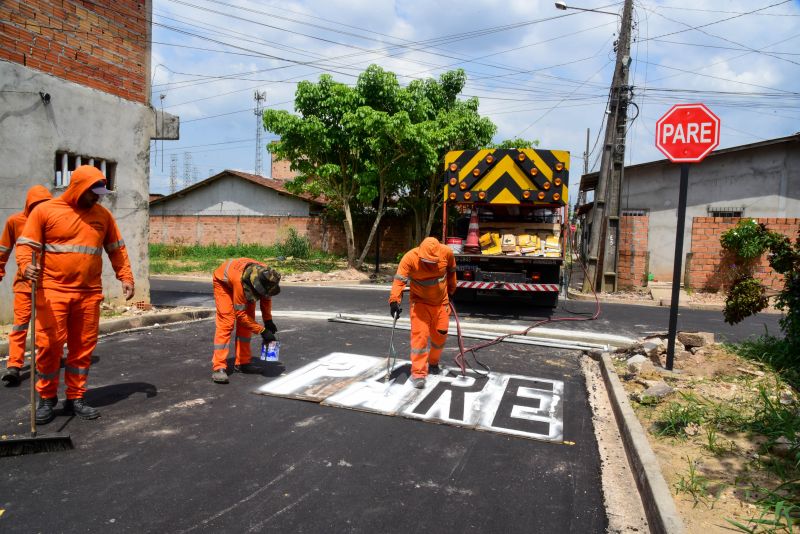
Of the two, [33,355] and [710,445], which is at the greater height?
[33,355]

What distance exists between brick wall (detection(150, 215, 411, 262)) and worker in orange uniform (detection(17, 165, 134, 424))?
66.0ft

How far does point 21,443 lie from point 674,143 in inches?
251

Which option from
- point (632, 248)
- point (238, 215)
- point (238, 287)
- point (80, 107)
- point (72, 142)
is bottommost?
point (238, 287)

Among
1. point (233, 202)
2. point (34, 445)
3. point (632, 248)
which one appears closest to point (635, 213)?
point (632, 248)

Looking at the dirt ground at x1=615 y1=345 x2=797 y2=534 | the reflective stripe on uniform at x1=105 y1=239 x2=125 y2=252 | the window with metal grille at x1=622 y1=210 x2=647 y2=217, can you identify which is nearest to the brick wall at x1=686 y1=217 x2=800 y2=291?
the window with metal grille at x1=622 y1=210 x2=647 y2=217

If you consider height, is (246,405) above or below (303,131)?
below

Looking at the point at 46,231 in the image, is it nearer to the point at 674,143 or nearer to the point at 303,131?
the point at 674,143

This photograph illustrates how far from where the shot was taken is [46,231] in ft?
14.1

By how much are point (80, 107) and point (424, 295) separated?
20.2 ft

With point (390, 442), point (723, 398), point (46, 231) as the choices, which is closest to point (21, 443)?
point (46, 231)

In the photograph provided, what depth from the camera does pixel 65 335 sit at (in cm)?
426

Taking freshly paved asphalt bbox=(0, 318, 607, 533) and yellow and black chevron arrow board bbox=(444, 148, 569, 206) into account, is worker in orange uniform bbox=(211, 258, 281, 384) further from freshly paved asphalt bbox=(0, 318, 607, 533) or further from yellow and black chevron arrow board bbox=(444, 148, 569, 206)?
yellow and black chevron arrow board bbox=(444, 148, 569, 206)

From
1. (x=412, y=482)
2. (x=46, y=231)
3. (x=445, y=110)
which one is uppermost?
(x=445, y=110)

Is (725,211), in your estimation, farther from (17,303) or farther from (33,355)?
(33,355)
